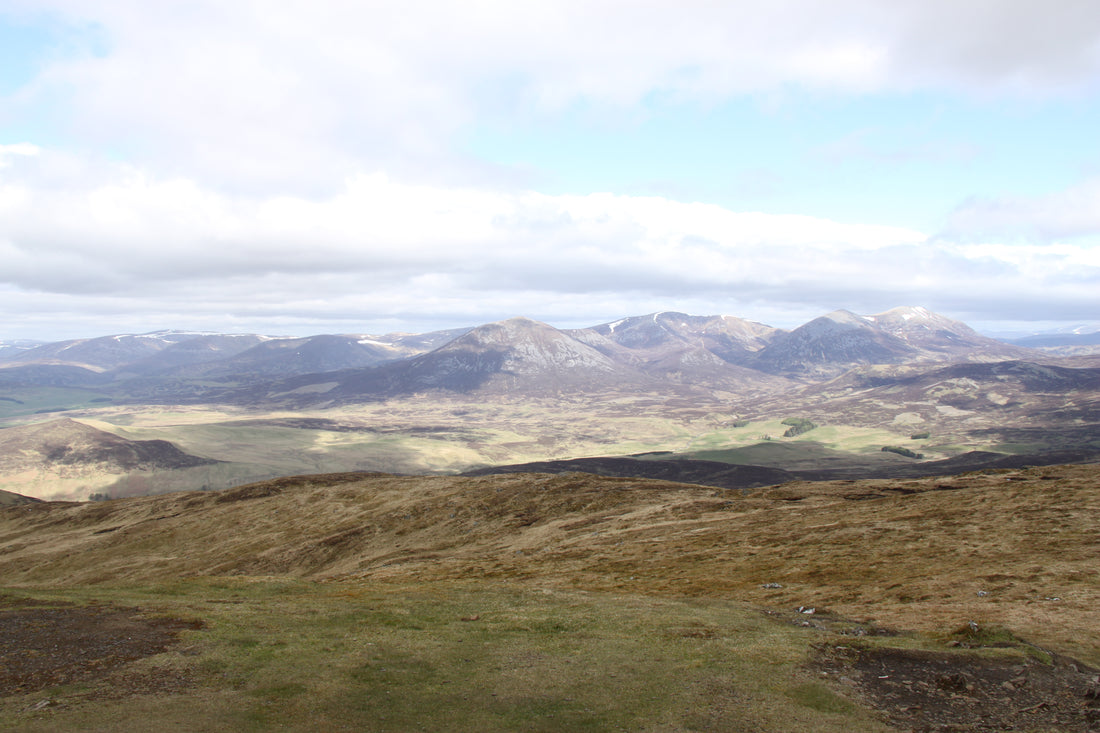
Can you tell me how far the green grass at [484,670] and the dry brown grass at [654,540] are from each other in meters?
9.36

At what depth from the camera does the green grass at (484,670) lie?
66.3 ft

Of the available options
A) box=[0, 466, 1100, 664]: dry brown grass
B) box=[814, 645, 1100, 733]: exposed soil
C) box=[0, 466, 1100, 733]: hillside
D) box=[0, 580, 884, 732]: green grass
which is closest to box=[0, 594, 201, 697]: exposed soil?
box=[0, 466, 1100, 733]: hillside

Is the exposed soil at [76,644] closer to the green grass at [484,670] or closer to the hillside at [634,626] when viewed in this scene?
the hillside at [634,626]

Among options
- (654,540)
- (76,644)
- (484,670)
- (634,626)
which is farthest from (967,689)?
(654,540)

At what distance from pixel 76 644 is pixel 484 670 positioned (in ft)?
58.9

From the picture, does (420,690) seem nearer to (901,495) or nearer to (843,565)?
(843,565)

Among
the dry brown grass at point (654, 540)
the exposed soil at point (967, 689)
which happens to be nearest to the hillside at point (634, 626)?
the exposed soil at point (967, 689)

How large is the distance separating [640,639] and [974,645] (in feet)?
46.4

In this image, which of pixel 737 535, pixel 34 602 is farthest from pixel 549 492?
pixel 34 602

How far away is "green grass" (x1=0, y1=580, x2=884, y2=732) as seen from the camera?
2022 centimetres

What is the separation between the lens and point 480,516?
79125mm

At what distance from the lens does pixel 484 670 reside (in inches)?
1014

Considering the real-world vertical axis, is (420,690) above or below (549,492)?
above

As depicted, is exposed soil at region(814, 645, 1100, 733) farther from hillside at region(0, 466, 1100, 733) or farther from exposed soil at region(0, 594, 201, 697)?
exposed soil at region(0, 594, 201, 697)
